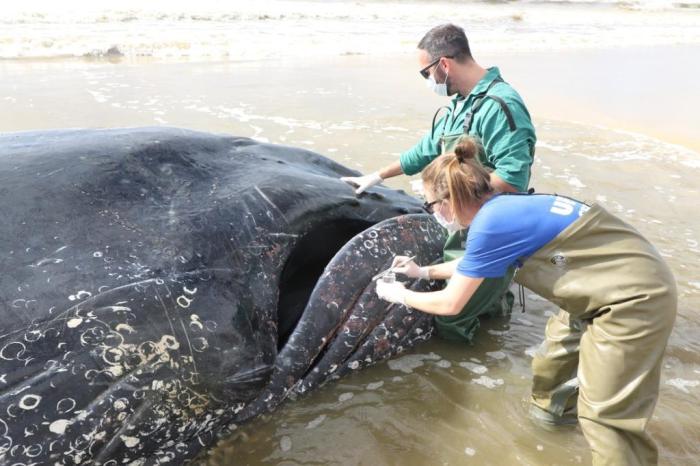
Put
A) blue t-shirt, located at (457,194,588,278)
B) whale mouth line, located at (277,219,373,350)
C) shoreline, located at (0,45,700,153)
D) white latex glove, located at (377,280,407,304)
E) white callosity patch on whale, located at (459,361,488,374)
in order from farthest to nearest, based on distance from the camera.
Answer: shoreline, located at (0,45,700,153)
white callosity patch on whale, located at (459,361,488,374)
whale mouth line, located at (277,219,373,350)
white latex glove, located at (377,280,407,304)
blue t-shirt, located at (457,194,588,278)

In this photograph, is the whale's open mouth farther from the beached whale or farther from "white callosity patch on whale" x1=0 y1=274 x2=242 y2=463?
"white callosity patch on whale" x1=0 y1=274 x2=242 y2=463

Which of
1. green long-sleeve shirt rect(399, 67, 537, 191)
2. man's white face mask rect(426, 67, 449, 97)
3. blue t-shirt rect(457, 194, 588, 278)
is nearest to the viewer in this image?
blue t-shirt rect(457, 194, 588, 278)

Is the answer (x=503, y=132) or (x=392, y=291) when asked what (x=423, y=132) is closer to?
(x=503, y=132)

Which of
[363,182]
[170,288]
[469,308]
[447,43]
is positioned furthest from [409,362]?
[447,43]

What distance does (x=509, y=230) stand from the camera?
293cm

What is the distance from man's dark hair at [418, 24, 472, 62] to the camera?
4.31 meters

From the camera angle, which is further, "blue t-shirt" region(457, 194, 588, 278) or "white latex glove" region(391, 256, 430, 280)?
"white latex glove" region(391, 256, 430, 280)

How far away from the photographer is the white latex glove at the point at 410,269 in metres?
3.55

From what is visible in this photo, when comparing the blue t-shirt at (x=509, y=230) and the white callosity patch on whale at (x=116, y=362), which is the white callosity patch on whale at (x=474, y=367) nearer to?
the blue t-shirt at (x=509, y=230)

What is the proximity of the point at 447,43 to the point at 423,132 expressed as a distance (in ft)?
18.6

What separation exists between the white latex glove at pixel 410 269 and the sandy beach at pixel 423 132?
81 cm

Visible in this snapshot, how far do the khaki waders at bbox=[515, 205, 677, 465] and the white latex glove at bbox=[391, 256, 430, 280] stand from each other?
0.68 metres

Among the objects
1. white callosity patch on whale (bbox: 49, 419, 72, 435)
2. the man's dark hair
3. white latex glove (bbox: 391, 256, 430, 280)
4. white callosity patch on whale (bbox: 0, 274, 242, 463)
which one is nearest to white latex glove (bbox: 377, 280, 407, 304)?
white latex glove (bbox: 391, 256, 430, 280)

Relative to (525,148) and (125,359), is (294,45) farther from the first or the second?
(125,359)
